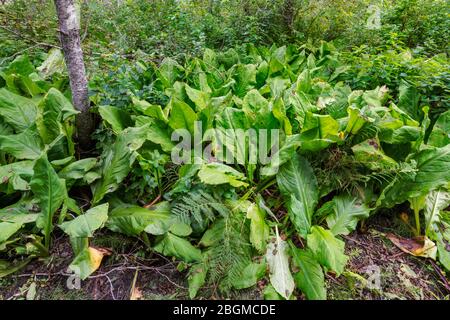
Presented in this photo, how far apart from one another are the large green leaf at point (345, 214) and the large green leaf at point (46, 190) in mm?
1765

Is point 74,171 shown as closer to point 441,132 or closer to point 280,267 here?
point 280,267

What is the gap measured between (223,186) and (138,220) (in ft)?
1.97

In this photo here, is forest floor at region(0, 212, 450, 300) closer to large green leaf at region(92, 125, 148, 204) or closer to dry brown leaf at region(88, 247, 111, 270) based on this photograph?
dry brown leaf at region(88, 247, 111, 270)

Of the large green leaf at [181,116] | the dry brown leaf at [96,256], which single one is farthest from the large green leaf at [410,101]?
the dry brown leaf at [96,256]

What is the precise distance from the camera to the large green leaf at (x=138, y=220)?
1.91 meters

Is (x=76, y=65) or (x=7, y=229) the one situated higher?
(x=76, y=65)

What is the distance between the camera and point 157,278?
1.94 m

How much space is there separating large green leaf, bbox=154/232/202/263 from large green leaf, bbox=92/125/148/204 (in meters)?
0.53

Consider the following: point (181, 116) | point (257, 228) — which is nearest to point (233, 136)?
point (181, 116)

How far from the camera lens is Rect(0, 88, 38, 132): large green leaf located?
8.17ft

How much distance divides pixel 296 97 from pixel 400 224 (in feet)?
4.08

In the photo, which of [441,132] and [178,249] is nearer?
[178,249]

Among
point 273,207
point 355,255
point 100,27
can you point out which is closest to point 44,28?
point 100,27

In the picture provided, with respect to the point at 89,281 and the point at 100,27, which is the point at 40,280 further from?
the point at 100,27
